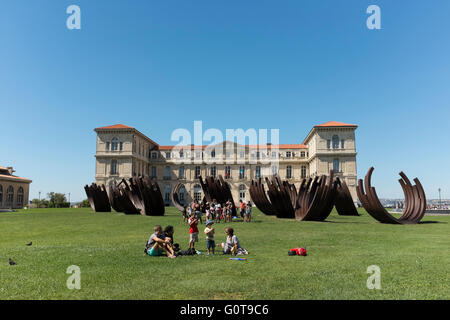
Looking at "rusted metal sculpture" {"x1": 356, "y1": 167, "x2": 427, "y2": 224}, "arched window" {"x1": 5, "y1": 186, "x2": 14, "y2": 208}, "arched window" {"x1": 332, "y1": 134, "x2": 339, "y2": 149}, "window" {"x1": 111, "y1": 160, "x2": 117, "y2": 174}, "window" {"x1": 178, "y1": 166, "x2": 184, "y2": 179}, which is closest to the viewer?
"rusted metal sculpture" {"x1": 356, "y1": 167, "x2": 427, "y2": 224}

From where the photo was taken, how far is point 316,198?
1745cm

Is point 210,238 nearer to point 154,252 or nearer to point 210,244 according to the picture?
point 210,244

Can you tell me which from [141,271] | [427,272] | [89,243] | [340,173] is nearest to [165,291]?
[141,271]

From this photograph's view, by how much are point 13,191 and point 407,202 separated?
178 ft

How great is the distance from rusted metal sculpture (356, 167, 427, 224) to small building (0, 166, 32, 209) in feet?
162

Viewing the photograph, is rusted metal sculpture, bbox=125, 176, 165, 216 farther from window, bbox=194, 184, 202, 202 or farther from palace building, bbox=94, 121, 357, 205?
window, bbox=194, 184, 202, 202

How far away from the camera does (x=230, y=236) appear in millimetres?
8039

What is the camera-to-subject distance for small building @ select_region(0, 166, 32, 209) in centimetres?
4606

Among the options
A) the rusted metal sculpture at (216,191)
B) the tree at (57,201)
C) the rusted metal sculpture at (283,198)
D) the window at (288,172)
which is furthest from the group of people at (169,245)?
the window at (288,172)

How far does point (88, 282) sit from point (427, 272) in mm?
6268

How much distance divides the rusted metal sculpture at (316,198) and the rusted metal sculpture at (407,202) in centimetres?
167

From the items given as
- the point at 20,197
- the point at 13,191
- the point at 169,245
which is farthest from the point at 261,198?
the point at 20,197

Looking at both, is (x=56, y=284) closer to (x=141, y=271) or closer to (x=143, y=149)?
(x=141, y=271)

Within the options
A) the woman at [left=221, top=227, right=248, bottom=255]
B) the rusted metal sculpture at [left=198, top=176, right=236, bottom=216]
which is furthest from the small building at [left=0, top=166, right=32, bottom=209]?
the woman at [left=221, top=227, right=248, bottom=255]
